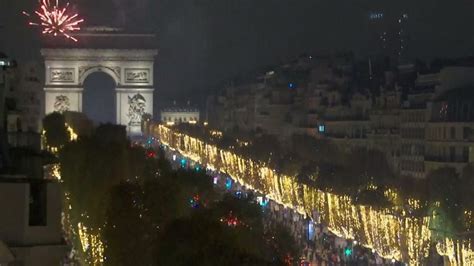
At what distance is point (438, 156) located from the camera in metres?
47.9

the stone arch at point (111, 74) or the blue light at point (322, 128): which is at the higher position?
the stone arch at point (111, 74)

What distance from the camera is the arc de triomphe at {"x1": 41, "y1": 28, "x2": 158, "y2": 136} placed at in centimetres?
10106

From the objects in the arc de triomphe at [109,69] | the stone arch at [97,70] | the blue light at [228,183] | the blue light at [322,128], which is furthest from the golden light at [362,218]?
the stone arch at [97,70]

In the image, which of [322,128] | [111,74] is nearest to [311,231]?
[322,128]

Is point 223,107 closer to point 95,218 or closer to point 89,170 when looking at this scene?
point 89,170

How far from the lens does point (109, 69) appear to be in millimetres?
104188

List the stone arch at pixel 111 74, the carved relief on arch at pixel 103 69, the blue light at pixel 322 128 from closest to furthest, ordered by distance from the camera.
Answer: the blue light at pixel 322 128 → the stone arch at pixel 111 74 → the carved relief on arch at pixel 103 69

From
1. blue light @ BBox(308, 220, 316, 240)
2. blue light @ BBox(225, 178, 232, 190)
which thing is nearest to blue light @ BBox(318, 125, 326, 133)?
blue light @ BBox(225, 178, 232, 190)

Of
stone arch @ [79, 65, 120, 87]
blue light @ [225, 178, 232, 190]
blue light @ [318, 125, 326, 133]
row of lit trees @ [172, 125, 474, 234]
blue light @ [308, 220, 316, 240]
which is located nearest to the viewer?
row of lit trees @ [172, 125, 474, 234]

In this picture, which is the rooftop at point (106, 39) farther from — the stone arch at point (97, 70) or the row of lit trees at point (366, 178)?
the row of lit trees at point (366, 178)

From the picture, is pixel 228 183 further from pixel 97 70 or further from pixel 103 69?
pixel 97 70

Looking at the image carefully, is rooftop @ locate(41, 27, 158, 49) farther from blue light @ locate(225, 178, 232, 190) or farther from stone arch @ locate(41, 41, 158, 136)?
blue light @ locate(225, 178, 232, 190)

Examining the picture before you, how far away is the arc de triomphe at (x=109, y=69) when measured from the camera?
101062mm

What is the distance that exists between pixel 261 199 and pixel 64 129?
17.6 m
